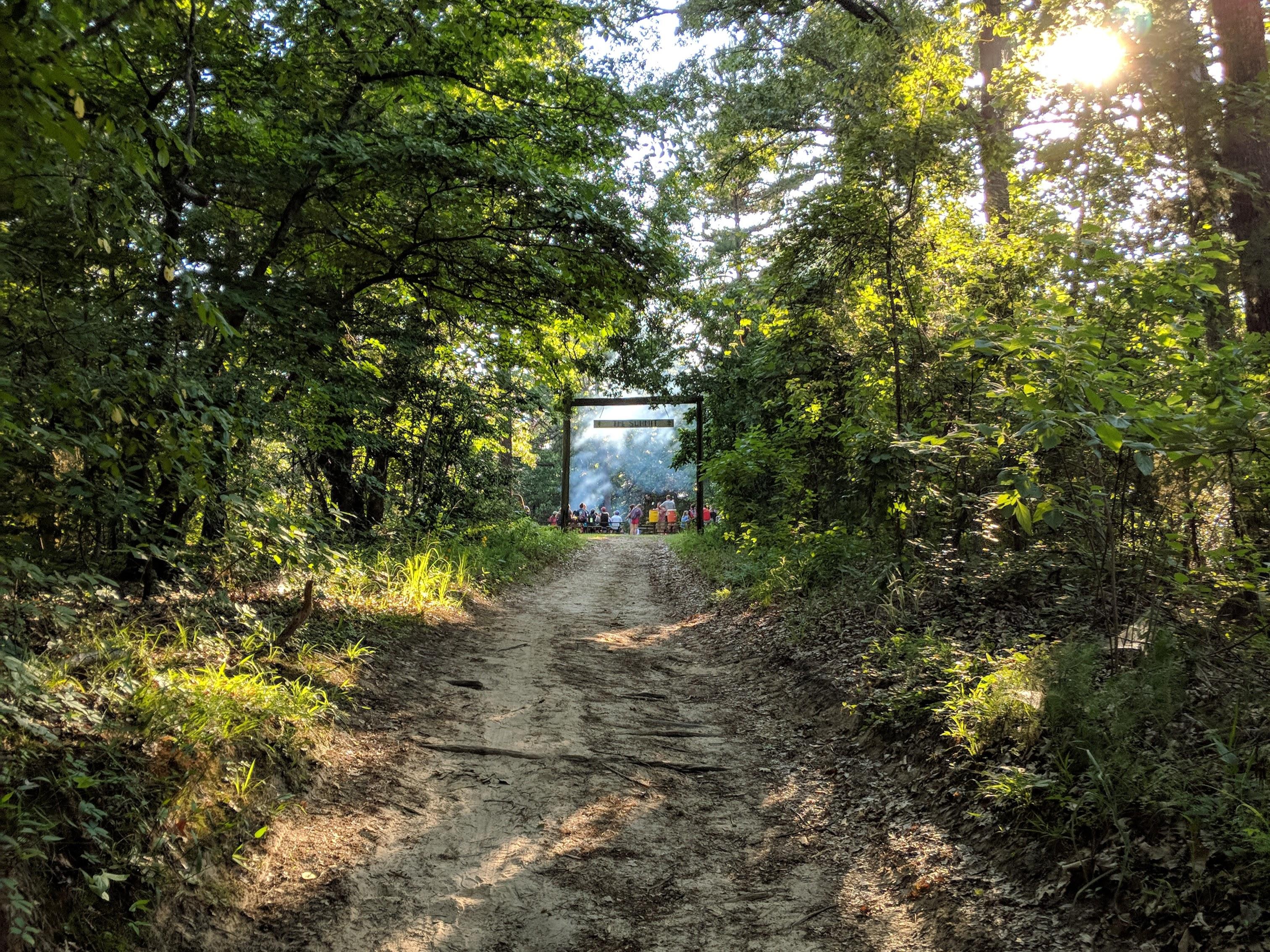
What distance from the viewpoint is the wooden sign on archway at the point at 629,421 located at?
1650cm

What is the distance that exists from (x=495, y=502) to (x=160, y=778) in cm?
1025

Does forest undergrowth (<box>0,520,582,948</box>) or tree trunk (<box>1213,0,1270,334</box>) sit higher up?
tree trunk (<box>1213,0,1270,334</box>)

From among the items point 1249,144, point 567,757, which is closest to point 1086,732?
point 567,757

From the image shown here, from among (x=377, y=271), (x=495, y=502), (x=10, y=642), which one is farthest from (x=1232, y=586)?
(x=495, y=502)

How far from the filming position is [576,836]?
12.2ft

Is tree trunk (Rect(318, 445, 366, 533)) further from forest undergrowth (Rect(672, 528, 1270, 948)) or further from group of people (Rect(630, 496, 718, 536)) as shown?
group of people (Rect(630, 496, 718, 536))

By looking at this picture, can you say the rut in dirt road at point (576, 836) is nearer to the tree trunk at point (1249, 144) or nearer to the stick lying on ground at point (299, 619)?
the stick lying on ground at point (299, 619)

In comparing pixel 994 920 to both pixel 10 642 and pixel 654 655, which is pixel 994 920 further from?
pixel 654 655

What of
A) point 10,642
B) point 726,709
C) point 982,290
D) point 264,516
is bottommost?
point 726,709

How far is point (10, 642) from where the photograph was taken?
117 inches

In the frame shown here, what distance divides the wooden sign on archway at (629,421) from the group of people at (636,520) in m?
1.58

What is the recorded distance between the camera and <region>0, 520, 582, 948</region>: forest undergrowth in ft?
8.14

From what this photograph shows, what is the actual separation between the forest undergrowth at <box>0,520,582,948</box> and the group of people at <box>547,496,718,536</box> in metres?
21.6

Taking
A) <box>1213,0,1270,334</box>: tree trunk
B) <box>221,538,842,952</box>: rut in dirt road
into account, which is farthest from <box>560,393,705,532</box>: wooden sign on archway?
<box>1213,0,1270,334</box>: tree trunk
